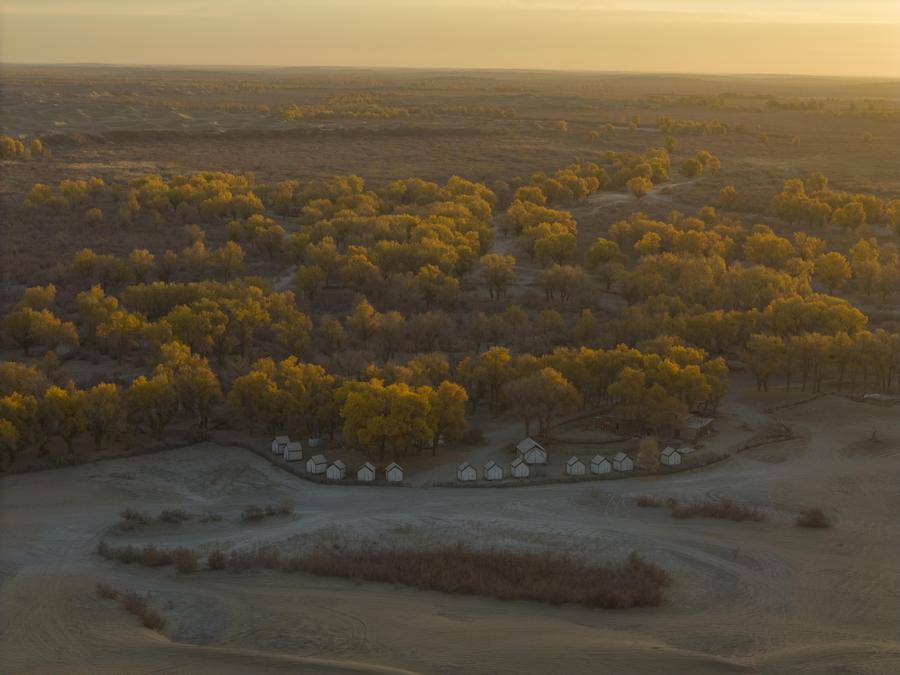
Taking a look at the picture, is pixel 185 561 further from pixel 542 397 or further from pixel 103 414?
pixel 542 397

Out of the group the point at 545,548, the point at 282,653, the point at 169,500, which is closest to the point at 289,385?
the point at 169,500

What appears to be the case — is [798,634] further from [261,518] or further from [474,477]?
[261,518]

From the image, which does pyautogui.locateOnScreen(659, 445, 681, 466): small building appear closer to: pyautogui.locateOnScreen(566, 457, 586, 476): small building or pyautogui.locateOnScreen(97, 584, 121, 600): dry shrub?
pyautogui.locateOnScreen(566, 457, 586, 476): small building

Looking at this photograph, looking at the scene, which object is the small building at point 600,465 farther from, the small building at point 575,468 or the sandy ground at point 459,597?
the sandy ground at point 459,597

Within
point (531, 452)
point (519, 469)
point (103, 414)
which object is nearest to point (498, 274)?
point (531, 452)

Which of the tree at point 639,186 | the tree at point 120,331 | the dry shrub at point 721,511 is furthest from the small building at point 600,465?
the tree at point 639,186
